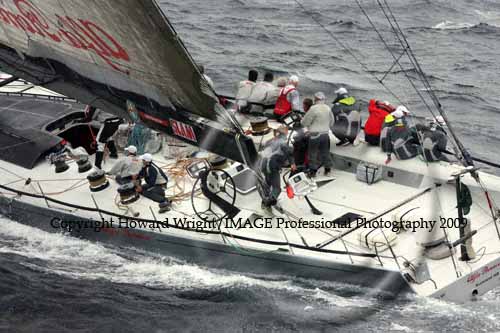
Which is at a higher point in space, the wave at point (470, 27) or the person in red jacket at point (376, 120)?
the person in red jacket at point (376, 120)

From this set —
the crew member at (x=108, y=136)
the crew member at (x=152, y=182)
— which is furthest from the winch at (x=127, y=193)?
the crew member at (x=108, y=136)

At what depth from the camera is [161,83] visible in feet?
33.3

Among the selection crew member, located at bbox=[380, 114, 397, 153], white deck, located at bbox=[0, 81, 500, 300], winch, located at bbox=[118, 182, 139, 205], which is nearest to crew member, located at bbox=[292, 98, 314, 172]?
white deck, located at bbox=[0, 81, 500, 300]

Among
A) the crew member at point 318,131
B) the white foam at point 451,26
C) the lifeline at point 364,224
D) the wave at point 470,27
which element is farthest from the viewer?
the white foam at point 451,26

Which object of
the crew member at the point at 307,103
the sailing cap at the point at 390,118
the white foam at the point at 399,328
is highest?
the crew member at the point at 307,103

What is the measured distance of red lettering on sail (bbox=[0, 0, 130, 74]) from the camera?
10164 mm

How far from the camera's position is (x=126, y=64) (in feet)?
33.7

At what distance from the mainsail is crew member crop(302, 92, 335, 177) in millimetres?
2341

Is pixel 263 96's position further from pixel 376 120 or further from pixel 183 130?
pixel 183 130

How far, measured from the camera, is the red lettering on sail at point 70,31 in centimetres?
1016

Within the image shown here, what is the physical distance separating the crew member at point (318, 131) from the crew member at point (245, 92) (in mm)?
2162

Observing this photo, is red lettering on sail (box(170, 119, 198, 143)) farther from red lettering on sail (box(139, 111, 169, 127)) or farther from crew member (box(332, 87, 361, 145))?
crew member (box(332, 87, 361, 145))

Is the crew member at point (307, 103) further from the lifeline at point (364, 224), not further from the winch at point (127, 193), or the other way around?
the winch at point (127, 193)

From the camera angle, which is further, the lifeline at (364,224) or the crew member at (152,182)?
the crew member at (152,182)
